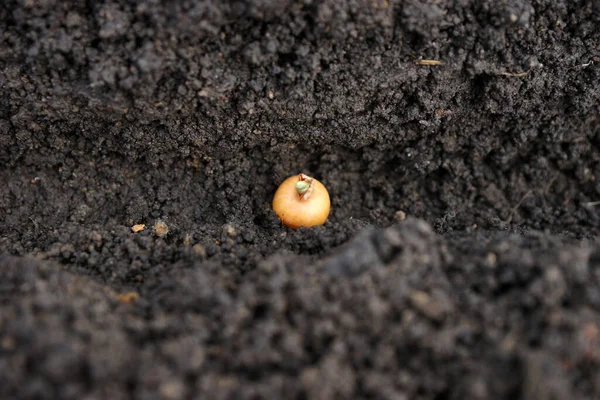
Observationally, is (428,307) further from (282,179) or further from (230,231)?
(282,179)

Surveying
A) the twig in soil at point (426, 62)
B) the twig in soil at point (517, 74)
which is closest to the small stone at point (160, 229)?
the twig in soil at point (426, 62)

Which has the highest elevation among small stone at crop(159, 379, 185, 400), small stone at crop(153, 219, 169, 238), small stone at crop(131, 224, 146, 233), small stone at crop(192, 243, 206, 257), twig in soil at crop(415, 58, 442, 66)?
twig in soil at crop(415, 58, 442, 66)

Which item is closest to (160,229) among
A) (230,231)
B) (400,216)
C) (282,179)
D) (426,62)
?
(230,231)

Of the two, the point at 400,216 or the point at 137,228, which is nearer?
the point at 137,228

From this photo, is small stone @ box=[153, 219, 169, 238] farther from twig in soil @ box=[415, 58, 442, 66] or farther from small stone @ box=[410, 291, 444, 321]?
twig in soil @ box=[415, 58, 442, 66]

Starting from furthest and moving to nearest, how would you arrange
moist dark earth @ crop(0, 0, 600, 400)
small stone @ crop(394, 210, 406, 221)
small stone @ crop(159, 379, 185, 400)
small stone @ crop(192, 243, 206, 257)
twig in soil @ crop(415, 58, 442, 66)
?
small stone @ crop(394, 210, 406, 221), twig in soil @ crop(415, 58, 442, 66), small stone @ crop(192, 243, 206, 257), moist dark earth @ crop(0, 0, 600, 400), small stone @ crop(159, 379, 185, 400)

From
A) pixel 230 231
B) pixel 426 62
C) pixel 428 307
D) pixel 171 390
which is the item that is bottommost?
pixel 230 231

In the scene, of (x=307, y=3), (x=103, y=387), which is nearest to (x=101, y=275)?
(x=103, y=387)

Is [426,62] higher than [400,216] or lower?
higher

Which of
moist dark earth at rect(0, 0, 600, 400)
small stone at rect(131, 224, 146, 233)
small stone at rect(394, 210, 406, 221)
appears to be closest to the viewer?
moist dark earth at rect(0, 0, 600, 400)

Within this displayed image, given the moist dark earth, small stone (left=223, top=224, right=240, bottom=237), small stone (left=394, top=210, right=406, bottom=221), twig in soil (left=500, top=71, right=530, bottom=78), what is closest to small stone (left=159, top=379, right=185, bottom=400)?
the moist dark earth
